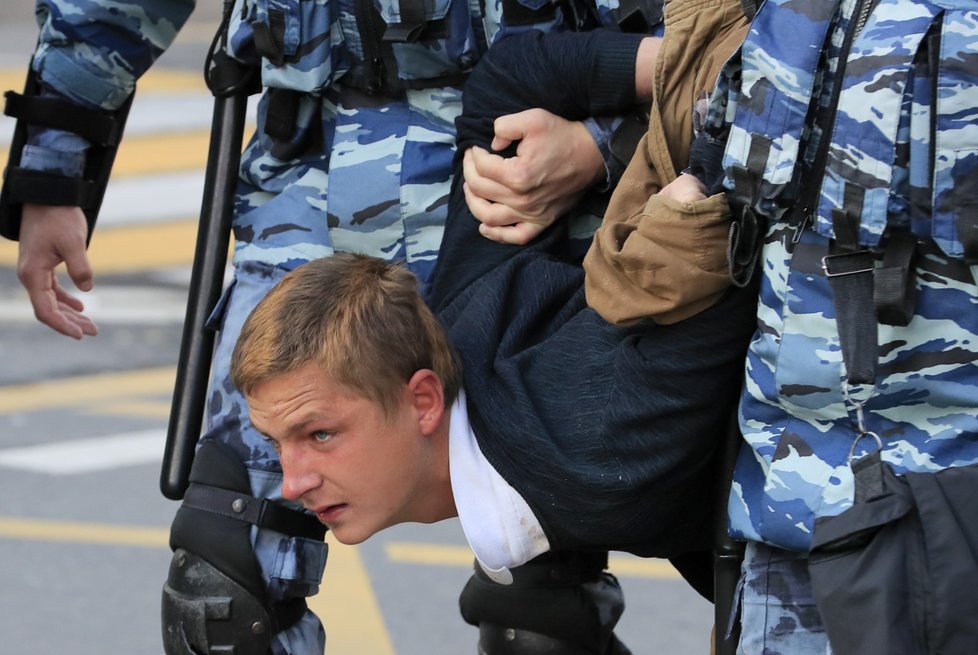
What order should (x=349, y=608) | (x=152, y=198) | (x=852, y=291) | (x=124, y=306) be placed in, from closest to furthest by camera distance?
(x=852, y=291) < (x=349, y=608) < (x=124, y=306) < (x=152, y=198)

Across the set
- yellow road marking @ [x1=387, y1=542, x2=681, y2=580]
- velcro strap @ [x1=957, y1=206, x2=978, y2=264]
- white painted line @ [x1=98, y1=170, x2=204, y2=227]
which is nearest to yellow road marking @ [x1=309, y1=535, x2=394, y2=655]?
yellow road marking @ [x1=387, y1=542, x2=681, y2=580]

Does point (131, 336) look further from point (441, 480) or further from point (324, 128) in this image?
point (441, 480)

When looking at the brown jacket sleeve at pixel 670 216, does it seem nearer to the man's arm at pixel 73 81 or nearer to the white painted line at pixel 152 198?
the man's arm at pixel 73 81

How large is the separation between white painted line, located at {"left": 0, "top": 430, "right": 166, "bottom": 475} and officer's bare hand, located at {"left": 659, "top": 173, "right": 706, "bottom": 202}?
4.06 meters

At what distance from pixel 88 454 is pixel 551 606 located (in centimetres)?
339

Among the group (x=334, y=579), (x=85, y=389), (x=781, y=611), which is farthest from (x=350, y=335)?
(x=85, y=389)

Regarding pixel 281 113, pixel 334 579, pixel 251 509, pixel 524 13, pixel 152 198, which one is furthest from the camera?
pixel 152 198

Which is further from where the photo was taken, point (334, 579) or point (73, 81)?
point (334, 579)

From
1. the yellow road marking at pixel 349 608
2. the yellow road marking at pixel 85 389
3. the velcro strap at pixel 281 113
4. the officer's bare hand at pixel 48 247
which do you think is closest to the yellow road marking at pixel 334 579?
the yellow road marking at pixel 349 608

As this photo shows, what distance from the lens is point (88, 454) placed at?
6395 millimetres

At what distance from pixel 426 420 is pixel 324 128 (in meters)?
0.81

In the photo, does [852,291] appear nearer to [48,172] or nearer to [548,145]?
[548,145]

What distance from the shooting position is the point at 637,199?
105 inches

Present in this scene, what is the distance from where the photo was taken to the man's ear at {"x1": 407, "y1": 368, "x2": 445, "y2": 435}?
2.66m
